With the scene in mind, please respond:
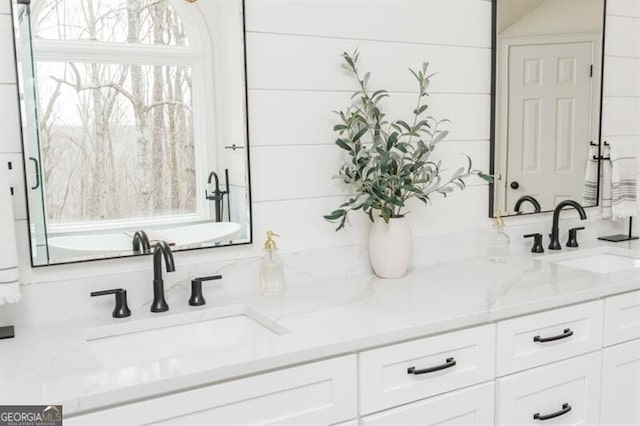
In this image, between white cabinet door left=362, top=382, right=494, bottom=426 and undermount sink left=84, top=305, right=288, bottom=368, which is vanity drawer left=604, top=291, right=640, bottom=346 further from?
undermount sink left=84, top=305, right=288, bottom=368

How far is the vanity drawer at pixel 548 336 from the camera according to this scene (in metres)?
1.83

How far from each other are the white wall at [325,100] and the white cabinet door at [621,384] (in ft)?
2.31

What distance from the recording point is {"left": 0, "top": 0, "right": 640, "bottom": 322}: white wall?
6.59 ft

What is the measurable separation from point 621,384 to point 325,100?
1.39 meters

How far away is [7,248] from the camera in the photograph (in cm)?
156

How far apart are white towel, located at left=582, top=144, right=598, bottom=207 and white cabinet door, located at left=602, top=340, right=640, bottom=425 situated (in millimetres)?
846

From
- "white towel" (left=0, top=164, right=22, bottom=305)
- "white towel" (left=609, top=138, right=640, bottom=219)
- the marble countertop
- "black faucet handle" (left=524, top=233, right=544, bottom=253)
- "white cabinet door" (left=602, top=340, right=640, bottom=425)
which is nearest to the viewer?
the marble countertop

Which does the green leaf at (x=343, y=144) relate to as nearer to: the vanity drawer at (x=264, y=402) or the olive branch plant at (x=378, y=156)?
the olive branch plant at (x=378, y=156)

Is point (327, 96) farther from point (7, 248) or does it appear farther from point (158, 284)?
point (7, 248)

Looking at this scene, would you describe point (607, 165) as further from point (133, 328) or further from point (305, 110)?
point (133, 328)

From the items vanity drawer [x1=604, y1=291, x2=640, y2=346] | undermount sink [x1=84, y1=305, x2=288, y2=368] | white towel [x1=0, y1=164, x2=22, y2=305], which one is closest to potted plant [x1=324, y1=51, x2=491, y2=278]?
undermount sink [x1=84, y1=305, x2=288, y2=368]

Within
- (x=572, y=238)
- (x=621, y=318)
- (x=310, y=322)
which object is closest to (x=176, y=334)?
(x=310, y=322)

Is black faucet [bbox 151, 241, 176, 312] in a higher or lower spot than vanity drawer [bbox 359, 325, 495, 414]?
higher

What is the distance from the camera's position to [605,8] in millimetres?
2746
